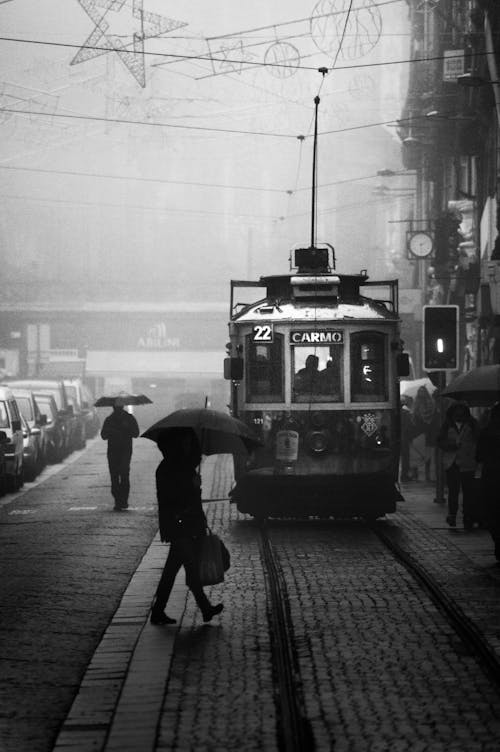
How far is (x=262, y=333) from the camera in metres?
20.0

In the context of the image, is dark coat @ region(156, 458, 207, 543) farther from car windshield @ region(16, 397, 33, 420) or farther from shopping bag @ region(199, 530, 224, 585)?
car windshield @ region(16, 397, 33, 420)

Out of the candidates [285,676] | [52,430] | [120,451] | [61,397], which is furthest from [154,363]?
[285,676]

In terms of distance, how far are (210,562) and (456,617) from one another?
185cm

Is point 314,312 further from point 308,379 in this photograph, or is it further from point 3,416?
point 3,416

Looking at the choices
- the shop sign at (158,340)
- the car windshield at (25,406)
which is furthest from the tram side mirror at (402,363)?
the shop sign at (158,340)

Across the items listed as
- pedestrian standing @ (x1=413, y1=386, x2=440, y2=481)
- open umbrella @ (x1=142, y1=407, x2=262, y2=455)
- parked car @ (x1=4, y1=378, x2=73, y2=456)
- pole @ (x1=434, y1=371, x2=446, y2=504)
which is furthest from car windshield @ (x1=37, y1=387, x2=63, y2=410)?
open umbrella @ (x1=142, y1=407, x2=262, y2=455)

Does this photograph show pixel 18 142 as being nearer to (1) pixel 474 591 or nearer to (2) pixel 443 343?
(2) pixel 443 343

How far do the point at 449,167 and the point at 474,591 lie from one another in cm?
3797

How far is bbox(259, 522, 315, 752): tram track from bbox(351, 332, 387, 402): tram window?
6129 mm

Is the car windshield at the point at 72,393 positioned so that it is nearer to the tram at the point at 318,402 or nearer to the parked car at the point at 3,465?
the parked car at the point at 3,465

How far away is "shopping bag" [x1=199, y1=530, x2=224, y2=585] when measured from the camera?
10.9 m

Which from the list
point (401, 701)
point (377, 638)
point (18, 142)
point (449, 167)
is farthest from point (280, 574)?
point (18, 142)

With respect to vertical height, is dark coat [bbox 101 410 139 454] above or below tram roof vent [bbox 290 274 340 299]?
below

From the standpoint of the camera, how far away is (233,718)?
7.65 m
